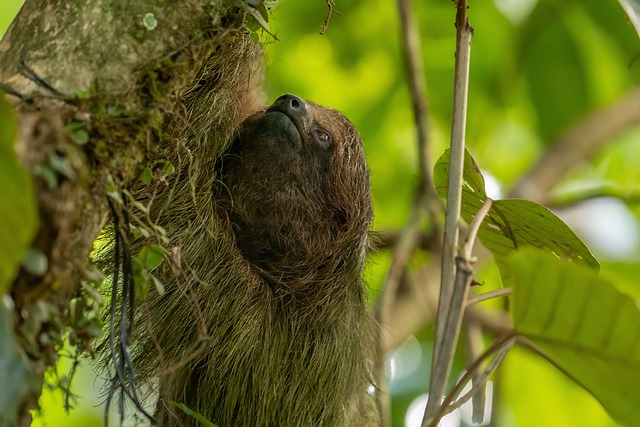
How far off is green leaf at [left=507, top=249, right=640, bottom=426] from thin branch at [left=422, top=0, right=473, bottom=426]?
6.3 inches

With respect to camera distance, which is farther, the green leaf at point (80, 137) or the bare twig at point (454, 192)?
the bare twig at point (454, 192)

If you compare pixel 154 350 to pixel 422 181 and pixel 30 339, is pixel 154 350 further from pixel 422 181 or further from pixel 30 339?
pixel 422 181

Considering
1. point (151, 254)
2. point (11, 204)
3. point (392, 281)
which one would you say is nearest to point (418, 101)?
point (392, 281)

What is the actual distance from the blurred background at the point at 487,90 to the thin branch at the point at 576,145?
0.46 ft

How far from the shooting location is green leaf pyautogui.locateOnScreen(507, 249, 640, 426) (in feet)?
6.10

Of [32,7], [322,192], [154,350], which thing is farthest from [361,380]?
[32,7]

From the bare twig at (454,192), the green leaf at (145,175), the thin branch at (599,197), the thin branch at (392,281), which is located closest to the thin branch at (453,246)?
the bare twig at (454,192)

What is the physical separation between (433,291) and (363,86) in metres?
1.81

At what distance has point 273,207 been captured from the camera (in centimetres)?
343

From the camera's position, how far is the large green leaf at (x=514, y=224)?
2494mm

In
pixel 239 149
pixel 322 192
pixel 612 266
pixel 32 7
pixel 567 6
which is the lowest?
pixel 612 266

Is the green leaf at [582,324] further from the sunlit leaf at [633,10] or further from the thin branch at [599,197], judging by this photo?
the thin branch at [599,197]

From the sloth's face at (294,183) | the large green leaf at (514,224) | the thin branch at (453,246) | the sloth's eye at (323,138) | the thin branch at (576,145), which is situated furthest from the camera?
the thin branch at (576,145)

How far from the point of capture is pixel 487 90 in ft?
18.2
